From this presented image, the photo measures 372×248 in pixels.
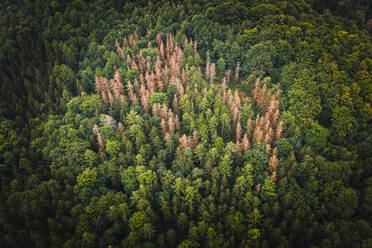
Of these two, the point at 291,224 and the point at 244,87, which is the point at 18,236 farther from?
the point at 244,87

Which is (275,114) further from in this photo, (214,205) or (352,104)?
(214,205)

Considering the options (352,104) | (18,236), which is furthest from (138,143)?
(352,104)

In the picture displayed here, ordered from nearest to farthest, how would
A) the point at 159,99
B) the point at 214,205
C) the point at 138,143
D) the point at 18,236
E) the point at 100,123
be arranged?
the point at 18,236 → the point at 214,205 → the point at 138,143 → the point at 100,123 → the point at 159,99

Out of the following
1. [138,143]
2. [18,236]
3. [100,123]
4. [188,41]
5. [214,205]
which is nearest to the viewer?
[18,236]

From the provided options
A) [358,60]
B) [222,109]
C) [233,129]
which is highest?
[358,60]

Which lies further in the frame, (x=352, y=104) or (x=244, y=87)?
(x=244, y=87)

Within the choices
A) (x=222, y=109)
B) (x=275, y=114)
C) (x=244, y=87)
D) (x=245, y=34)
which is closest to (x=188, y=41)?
(x=245, y=34)

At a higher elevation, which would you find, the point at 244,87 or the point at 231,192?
the point at 244,87
